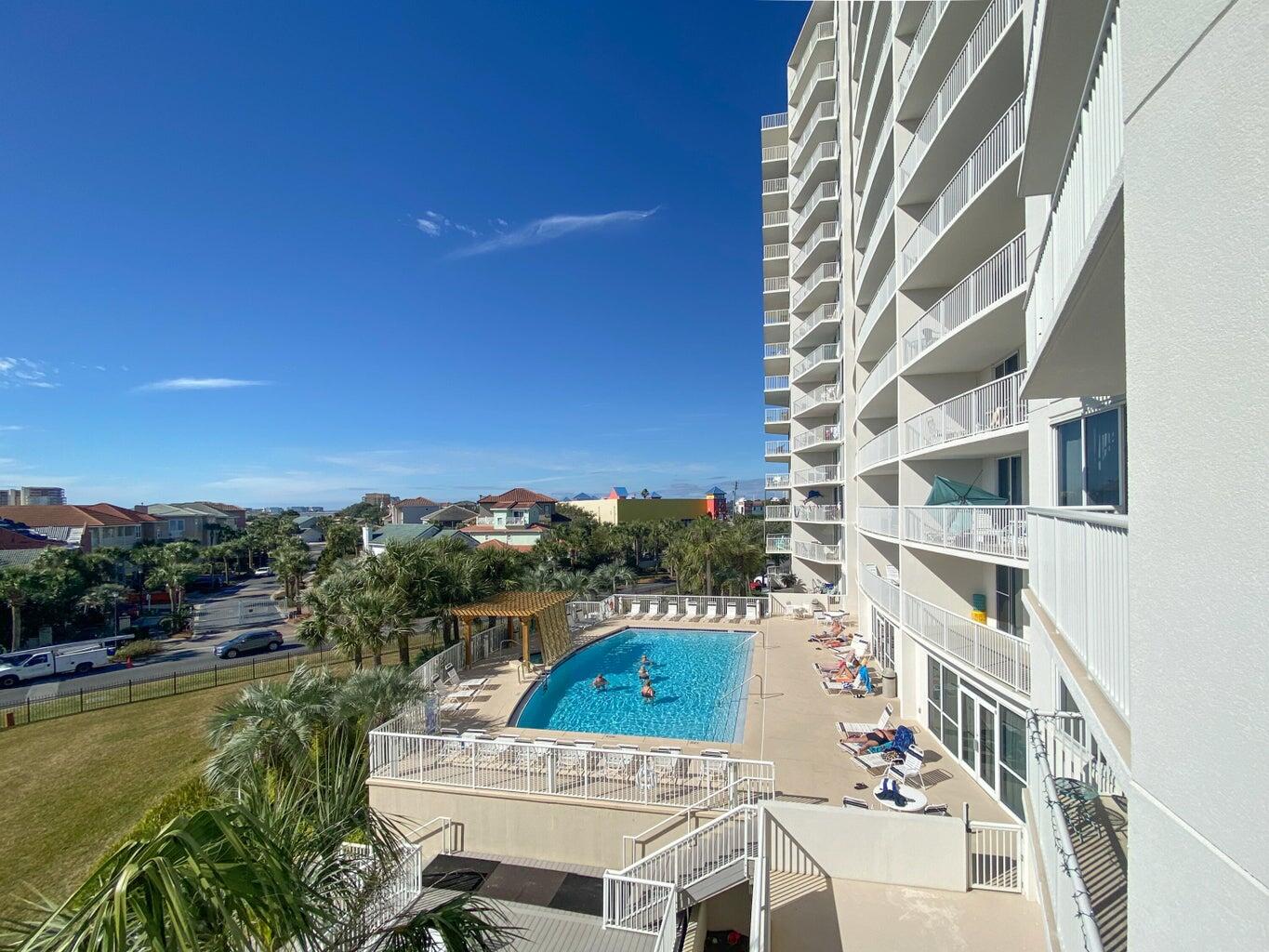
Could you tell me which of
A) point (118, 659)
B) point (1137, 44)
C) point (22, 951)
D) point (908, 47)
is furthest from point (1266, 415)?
point (118, 659)

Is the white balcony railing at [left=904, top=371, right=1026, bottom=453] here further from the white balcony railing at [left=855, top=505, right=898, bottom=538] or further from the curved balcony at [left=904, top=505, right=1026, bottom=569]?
the white balcony railing at [left=855, top=505, right=898, bottom=538]

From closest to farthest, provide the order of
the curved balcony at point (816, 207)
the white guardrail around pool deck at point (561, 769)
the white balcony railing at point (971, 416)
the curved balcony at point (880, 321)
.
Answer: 1. the white balcony railing at point (971, 416)
2. the white guardrail around pool deck at point (561, 769)
3. the curved balcony at point (880, 321)
4. the curved balcony at point (816, 207)

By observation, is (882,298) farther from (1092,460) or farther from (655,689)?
(655,689)

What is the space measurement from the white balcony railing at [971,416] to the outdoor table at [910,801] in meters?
6.78

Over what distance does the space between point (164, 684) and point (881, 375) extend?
30778 millimetres

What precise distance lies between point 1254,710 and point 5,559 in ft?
208

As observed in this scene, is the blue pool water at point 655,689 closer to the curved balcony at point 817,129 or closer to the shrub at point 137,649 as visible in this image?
the shrub at point 137,649

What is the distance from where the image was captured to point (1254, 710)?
1.49 metres

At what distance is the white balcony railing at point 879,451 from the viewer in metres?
15.9

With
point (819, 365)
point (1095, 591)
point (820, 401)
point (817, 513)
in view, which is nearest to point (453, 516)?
point (817, 513)

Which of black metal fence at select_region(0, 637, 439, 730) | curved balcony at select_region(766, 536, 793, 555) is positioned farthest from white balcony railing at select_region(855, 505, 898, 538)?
black metal fence at select_region(0, 637, 439, 730)

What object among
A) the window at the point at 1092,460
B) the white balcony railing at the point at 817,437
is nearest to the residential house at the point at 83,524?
the white balcony railing at the point at 817,437

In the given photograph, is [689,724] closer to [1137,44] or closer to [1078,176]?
[1078,176]

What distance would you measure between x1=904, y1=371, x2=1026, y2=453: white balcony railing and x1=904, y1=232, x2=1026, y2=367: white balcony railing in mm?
1468
